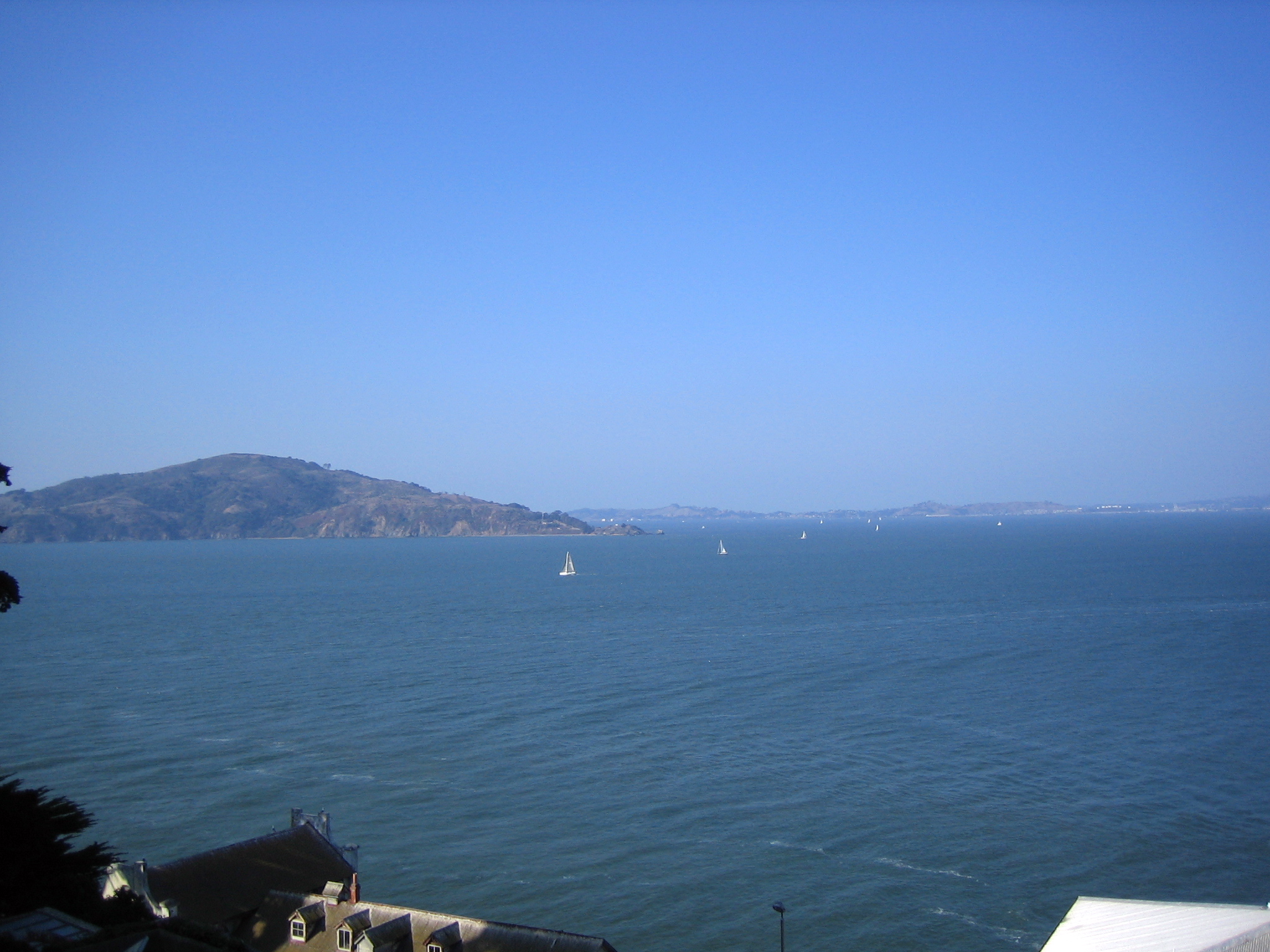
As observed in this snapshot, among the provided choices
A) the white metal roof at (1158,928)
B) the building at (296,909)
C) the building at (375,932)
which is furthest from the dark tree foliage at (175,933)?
the white metal roof at (1158,928)

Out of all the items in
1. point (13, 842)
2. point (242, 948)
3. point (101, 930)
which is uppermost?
point (13, 842)

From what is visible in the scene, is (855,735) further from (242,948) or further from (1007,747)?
(242,948)

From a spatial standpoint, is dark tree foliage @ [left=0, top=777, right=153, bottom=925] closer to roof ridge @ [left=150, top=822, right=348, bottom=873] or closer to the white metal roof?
roof ridge @ [left=150, top=822, right=348, bottom=873]

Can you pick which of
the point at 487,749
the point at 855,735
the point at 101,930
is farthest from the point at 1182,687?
the point at 101,930

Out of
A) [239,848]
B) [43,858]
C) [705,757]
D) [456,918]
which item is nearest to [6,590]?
[43,858]

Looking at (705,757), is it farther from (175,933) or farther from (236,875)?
(175,933)

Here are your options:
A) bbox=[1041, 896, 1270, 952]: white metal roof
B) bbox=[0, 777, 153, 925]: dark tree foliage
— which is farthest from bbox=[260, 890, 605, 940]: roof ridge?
bbox=[1041, 896, 1270, 952]: white metal roof
